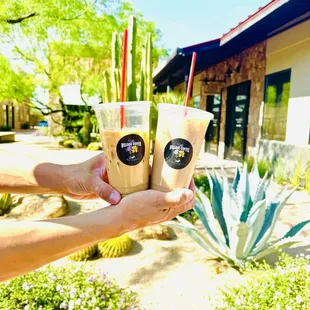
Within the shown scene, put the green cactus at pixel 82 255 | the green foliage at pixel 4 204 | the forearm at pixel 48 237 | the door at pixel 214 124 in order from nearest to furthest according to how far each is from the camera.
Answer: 1. the forearm at pixel 48 237
2. the green cactus at pixel 82 255
3. the green foliage at pixel 4 204
4. the door at pixel 214 124

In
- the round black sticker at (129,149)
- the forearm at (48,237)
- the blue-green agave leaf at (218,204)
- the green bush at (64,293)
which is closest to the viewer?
the forearm at (48,237)

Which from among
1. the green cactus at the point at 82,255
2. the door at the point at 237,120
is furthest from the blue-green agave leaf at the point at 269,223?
the door at the point at 237,120

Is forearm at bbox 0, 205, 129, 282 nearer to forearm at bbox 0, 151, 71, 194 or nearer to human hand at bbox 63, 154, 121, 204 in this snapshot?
human hand at bbox 63, 154, 121, 204

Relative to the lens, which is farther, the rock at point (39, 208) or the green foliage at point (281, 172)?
the green foliage at point (281, 172)

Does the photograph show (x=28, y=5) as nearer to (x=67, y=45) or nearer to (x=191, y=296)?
(x=191, y=296)

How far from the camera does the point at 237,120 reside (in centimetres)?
945

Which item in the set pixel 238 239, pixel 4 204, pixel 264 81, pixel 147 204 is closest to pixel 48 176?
pixel 147 204

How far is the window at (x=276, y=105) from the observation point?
22.5 ft

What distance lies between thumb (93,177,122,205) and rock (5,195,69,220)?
3390 mm

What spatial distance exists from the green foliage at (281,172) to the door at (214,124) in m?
4.27

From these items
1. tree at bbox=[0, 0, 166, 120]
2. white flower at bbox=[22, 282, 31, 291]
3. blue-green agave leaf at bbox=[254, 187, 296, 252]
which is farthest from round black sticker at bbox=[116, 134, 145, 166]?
tree at bbox=[0, 0, 166, 120]

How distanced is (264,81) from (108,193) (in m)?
7.48

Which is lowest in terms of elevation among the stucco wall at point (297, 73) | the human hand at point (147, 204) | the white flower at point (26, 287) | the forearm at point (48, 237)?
the white flower at point (26, 287)

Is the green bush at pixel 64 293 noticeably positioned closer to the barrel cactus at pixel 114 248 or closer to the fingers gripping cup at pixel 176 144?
the barrel cactus at pixel 114 248
